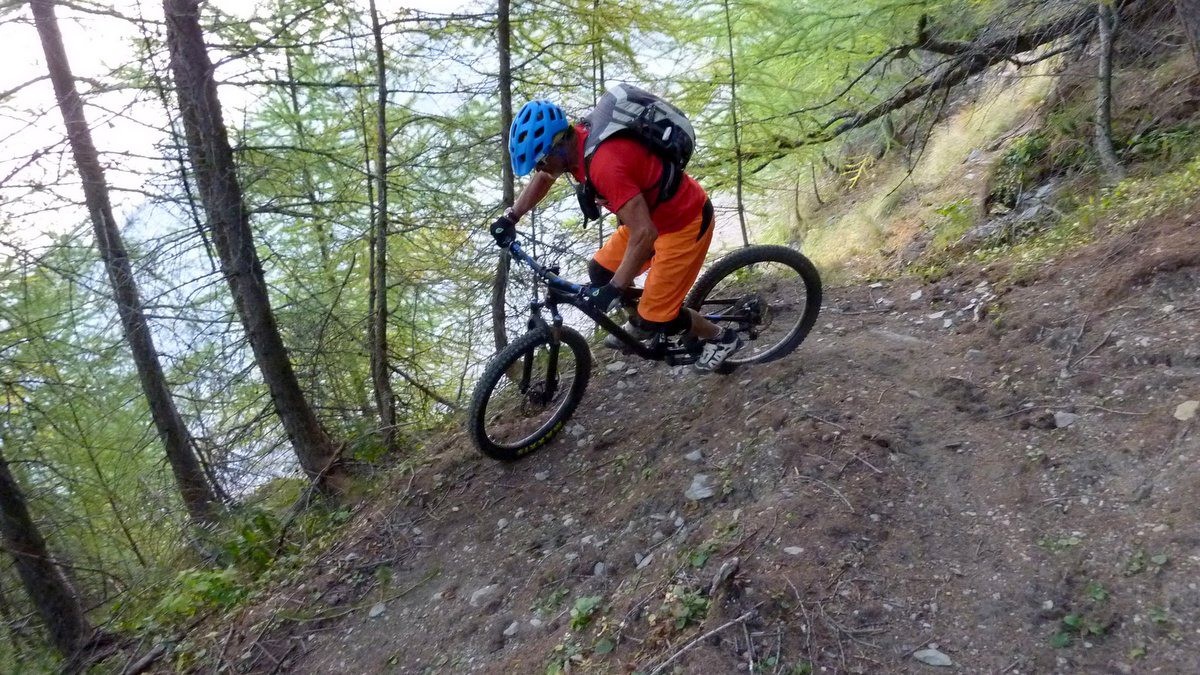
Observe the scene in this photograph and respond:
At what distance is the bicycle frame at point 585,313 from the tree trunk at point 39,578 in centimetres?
516

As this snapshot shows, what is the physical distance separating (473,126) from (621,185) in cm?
368

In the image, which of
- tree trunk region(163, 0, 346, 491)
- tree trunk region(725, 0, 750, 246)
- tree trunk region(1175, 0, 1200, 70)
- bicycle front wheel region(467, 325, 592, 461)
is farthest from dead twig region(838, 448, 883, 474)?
tree trunk region(1175, 0, 1200, 70)

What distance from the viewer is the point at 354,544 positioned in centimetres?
493

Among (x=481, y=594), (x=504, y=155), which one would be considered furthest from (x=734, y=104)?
(x=481, y=594)

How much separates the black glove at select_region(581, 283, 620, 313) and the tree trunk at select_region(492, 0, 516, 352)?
1.80 meters

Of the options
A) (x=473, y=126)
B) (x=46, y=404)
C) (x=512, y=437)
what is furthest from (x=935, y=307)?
(x=46, y=404)

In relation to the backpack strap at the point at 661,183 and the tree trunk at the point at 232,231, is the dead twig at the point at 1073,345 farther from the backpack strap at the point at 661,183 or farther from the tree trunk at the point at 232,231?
the tree trunk at the point at 232,231

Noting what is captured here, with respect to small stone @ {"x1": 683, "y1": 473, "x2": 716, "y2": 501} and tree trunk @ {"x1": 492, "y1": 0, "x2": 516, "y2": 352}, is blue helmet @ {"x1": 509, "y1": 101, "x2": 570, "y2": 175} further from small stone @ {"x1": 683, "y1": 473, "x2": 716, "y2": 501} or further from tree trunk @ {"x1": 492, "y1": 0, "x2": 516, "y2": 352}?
small stone @ {"x1": 683, "y1": 473, "x2": 716, "y2": 501}

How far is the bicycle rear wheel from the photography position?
5.05 m

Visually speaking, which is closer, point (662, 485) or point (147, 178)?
point (662, 485)

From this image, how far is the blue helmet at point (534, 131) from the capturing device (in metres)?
3.87

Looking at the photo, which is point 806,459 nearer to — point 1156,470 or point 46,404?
point 1156,470

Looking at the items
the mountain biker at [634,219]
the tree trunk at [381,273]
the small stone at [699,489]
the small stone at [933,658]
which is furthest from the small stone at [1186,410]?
the tree trunk at [381,273]

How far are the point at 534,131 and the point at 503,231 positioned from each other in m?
0.76
